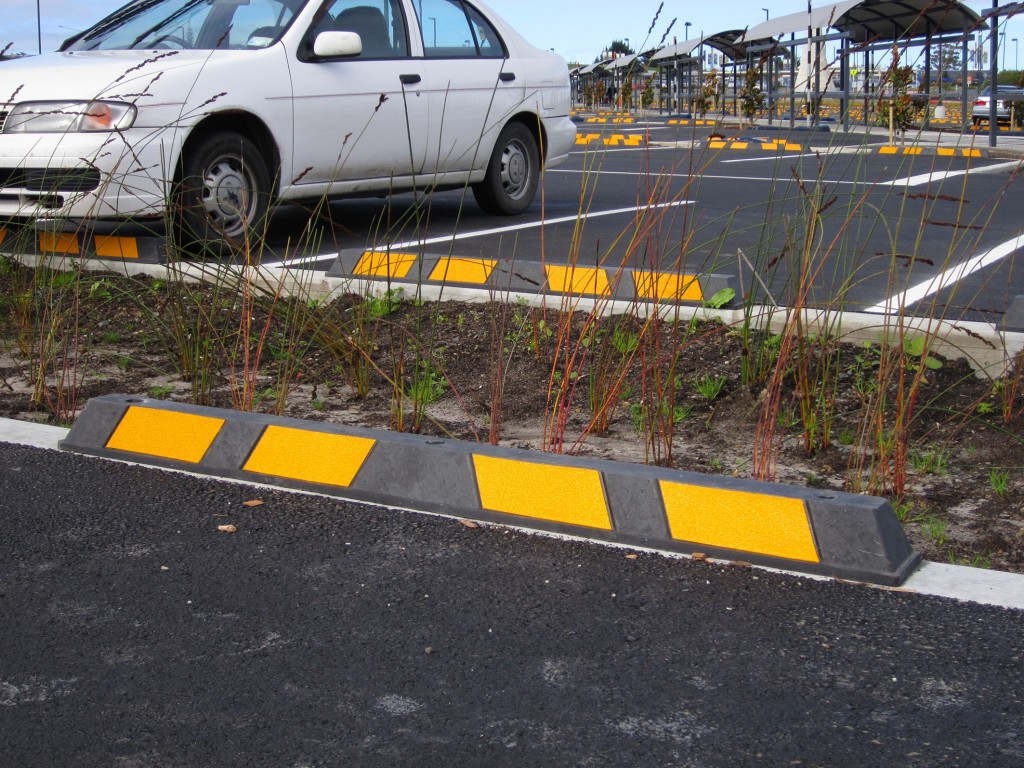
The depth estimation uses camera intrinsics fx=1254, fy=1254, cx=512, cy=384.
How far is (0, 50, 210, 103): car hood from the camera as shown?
21.2 feet

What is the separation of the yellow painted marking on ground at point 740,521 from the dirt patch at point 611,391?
401 millimetres

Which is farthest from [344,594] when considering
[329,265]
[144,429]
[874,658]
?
[329,265]

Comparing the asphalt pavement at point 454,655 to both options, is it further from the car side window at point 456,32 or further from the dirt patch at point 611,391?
the car side window at point 456,32

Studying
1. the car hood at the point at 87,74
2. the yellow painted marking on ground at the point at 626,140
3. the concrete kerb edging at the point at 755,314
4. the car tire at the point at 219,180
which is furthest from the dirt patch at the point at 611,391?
the yellow painted marking on ground at the point at 626,140

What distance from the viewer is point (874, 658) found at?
254cm

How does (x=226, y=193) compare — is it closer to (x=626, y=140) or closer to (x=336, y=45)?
(x=336, y=45)

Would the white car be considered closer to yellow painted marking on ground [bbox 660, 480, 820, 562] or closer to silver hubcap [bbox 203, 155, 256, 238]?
silver hubcap [bbox 203, 155, 256, 238]

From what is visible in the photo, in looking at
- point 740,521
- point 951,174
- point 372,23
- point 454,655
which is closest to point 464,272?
point 372,23

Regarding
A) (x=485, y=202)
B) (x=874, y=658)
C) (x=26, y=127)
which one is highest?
(x=26, y=127)

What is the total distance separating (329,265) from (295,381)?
1.86 metres

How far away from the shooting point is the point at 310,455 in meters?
3.72

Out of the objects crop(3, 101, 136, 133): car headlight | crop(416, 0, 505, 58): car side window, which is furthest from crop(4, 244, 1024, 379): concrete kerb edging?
crop(416, 0, 505, 58): car side window

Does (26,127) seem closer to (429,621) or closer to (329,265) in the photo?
(329,265)

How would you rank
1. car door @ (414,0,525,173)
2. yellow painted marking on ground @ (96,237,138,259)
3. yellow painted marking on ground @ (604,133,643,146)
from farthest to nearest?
yellow painted marking on ground @ (604,133,643,146)
car door @ (414,0,525,173)
yellow painted marking on ground @ (96,237,138,259)
